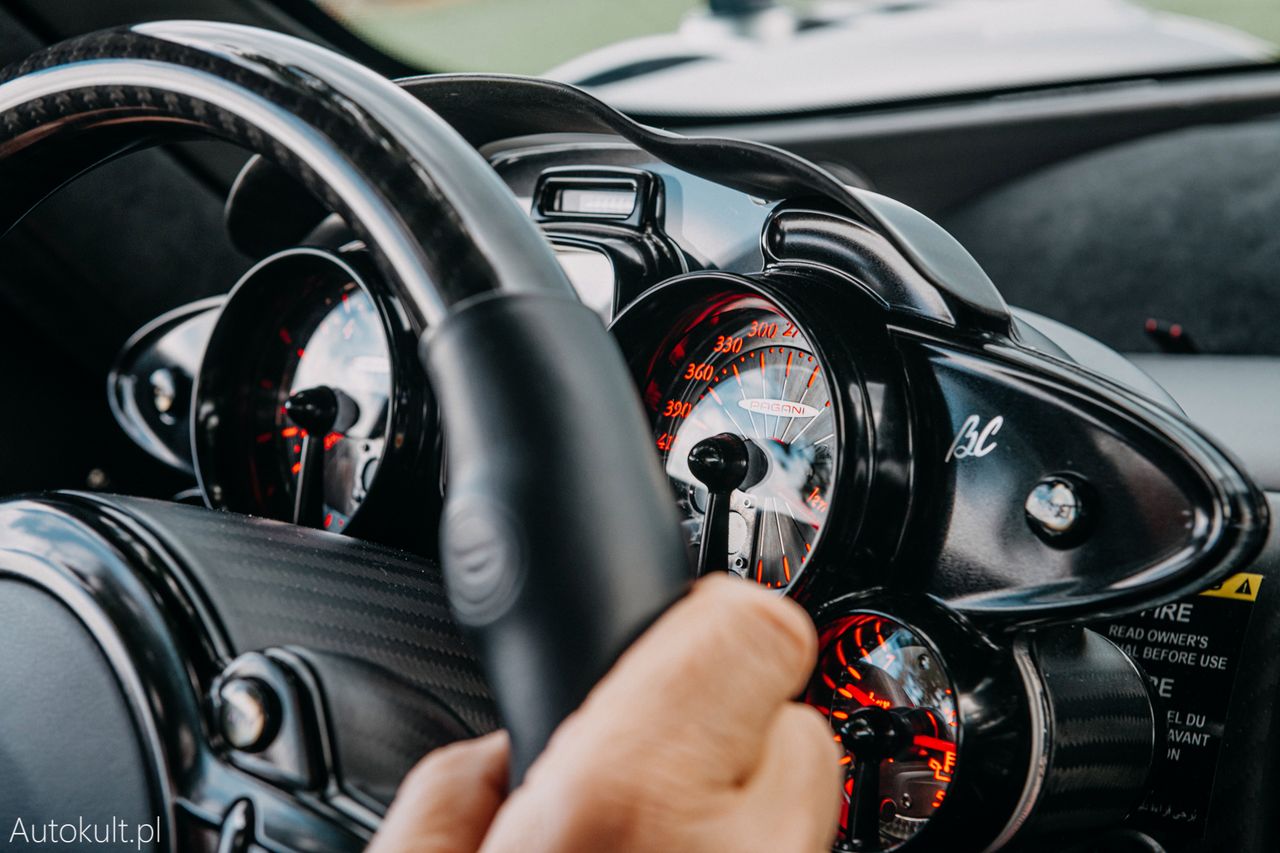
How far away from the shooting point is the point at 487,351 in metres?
0.53

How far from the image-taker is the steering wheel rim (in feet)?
1.61

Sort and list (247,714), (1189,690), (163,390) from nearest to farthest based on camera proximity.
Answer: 1. (247,714)
2. (1189,690)
3. (163,390)

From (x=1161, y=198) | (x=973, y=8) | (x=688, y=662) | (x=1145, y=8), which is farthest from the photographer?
(x=973, y=8)

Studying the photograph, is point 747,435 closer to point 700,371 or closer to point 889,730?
point 700,371

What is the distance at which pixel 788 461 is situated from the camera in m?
1.32

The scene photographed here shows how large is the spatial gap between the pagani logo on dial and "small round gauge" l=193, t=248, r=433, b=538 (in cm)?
46

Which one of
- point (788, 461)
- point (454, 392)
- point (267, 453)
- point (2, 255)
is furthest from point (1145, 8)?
point (454, 392)

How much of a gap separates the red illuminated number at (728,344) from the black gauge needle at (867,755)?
17.0 inches

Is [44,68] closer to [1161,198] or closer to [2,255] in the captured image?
[2,255]

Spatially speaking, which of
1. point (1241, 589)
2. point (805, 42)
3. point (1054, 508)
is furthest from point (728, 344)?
point (805, 42)

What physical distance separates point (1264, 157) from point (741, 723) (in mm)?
2178

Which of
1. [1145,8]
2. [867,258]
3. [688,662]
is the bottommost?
[688,662]

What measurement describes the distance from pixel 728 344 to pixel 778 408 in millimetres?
98

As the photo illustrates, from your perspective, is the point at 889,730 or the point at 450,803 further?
the point at 889,730
